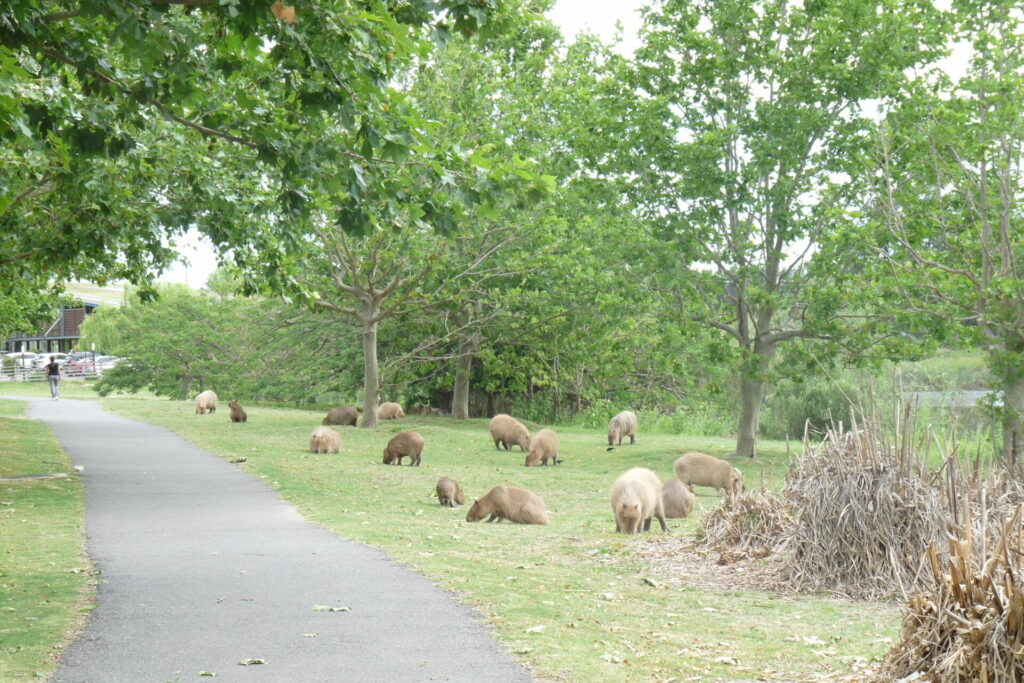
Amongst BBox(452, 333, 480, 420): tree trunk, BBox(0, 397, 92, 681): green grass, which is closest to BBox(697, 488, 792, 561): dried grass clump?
BBox(0, 397, 92, 681): green grass

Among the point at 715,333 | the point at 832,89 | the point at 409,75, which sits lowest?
the point at 715,333

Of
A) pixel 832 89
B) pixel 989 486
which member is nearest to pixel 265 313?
pixel 832 89

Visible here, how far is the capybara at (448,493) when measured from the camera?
51.5ft

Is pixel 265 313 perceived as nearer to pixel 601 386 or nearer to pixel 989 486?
pixel 601 386

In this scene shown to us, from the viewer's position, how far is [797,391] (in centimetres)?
3359

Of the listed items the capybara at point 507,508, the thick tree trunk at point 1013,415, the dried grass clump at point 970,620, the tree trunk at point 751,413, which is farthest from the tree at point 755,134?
the dried grass clump at point 970,620

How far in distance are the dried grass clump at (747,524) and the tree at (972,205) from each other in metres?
6.65

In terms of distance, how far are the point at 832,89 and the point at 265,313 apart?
67.0ft

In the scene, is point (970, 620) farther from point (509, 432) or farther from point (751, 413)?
point (509, 432)

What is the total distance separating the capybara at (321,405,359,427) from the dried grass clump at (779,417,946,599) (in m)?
23.3

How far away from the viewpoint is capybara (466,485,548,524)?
46.0 ft

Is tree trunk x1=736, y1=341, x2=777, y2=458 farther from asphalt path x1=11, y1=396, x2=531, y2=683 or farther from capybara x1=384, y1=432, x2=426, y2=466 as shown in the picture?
asphalt path x1=11, y1=396, x2=531, y2=683

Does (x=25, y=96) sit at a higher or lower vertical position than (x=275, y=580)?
higher

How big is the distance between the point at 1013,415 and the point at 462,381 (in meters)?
22.0
